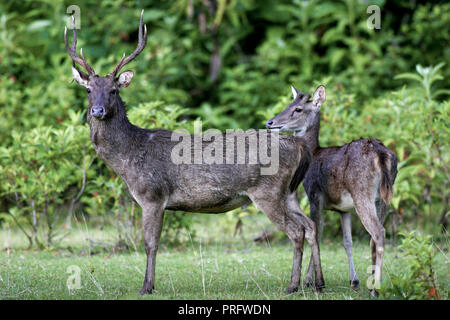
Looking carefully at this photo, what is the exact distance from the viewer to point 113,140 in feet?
23.1

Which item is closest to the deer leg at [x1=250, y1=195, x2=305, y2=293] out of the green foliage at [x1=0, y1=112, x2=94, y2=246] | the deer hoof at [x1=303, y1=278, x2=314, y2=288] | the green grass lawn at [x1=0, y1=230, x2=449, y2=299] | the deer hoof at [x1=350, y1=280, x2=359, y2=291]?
the green grass lawn at [x1=0, y1=230, x2=449, y2=299]

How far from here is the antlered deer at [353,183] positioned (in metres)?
6.80

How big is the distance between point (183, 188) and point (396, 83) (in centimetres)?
940

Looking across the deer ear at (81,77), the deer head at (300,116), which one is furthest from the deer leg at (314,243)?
the deer ear at (81,77)

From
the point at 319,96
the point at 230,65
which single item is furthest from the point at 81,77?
the point at 230,65

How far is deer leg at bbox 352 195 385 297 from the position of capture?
6.59 metres

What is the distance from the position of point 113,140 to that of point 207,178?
1.14 m

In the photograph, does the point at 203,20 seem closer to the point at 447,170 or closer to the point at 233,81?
the point at 233,81

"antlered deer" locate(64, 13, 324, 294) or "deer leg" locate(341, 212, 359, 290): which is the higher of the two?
"antlered deer" locate(64, 13, 324, 294)

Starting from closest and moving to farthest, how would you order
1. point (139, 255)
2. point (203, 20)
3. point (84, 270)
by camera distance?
point (84, 270) → point (139, 255) → point (203, 20)

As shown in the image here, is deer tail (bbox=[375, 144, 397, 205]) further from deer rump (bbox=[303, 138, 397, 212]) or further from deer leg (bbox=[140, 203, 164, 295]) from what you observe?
deer leg (bbox=[140, 203, 164, 295])

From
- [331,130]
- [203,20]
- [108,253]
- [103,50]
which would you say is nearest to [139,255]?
[108,253]

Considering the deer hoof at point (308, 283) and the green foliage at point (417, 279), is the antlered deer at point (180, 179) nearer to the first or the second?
the deer hoof at point (308, 283)

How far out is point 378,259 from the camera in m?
6.62
